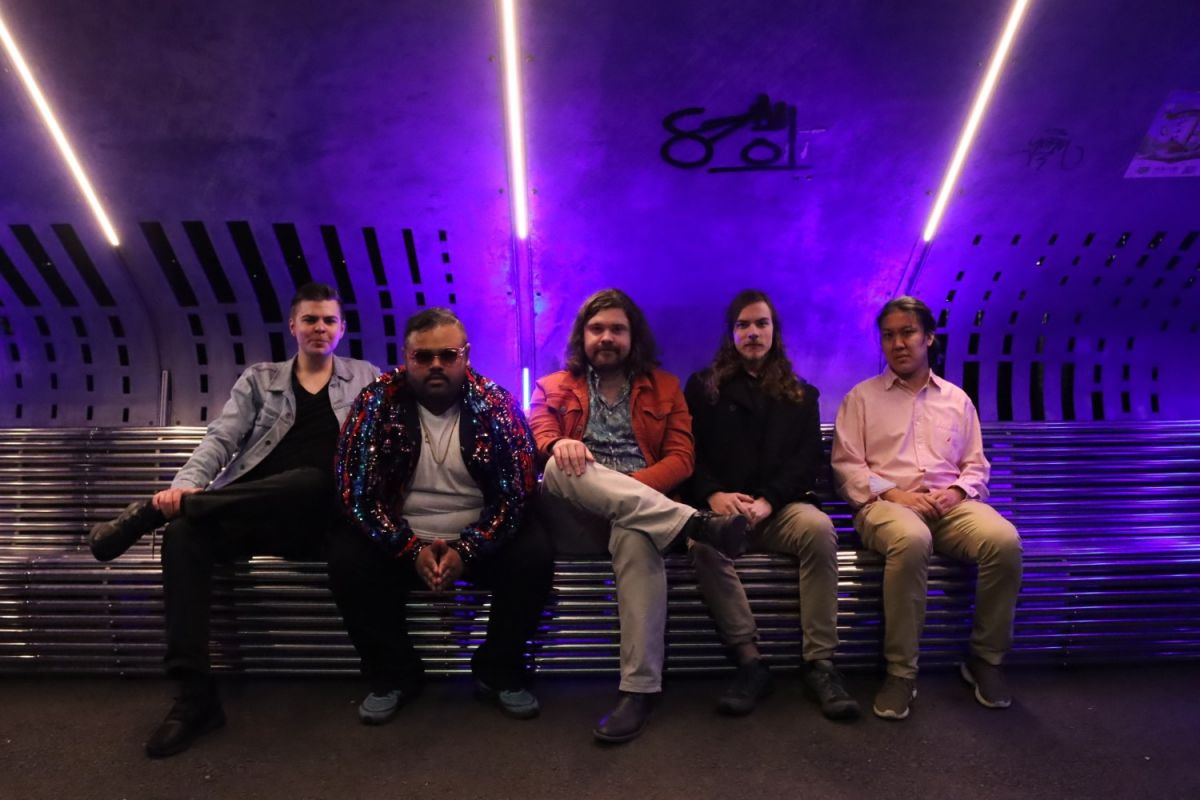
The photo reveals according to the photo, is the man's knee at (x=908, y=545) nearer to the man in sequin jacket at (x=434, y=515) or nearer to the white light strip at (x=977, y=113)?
the man in sequin jacket at (x=434, y=515)

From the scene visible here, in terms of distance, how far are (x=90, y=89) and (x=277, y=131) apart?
0.75 m

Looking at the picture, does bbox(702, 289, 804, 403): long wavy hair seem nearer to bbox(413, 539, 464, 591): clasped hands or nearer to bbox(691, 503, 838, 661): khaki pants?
bbox(691, 503, 838, 661): khaki pants

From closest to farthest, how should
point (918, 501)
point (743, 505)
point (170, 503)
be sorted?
point (170, 503) → point (743, 505) → point (918, 501)

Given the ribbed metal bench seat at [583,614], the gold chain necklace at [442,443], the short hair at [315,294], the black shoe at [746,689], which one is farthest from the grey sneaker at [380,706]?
the short hair at [315,294]

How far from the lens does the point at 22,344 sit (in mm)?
3928

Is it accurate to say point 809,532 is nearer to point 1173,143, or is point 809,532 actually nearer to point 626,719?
point 626,719

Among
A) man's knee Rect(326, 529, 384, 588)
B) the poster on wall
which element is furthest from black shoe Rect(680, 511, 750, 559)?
the poster on wall

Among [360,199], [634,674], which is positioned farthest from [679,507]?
[360,199]

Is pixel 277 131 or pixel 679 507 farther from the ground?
pixel 277 131

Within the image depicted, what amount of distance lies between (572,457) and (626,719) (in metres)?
0.90

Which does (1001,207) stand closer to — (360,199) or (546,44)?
(546,44)

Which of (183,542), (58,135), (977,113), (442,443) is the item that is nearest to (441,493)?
(442,443)

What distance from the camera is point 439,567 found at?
8.50 ft

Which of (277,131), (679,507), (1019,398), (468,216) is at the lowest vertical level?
(679,507)
